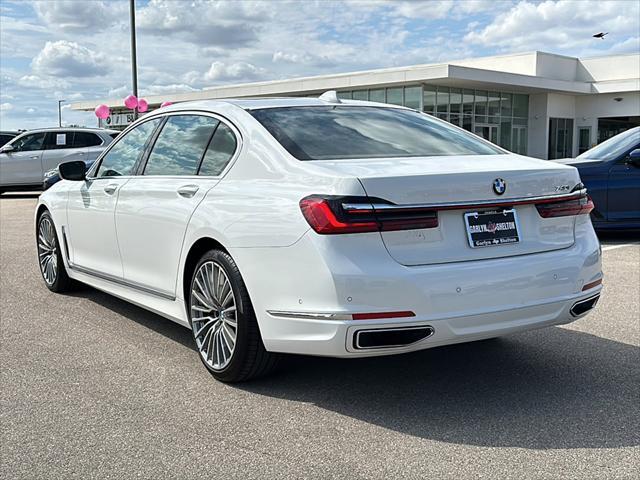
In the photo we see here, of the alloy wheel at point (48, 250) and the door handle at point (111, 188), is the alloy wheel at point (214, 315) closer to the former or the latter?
the door handle at point (111, 188)

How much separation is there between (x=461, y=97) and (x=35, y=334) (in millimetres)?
34232

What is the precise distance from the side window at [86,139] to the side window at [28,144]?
40.0 inches

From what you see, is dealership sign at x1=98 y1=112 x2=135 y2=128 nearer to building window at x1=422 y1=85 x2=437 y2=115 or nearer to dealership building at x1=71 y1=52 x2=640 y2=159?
dealership building at x1=71 y1=52 x2=640 y2=159

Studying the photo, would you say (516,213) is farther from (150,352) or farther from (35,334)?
(35,334)

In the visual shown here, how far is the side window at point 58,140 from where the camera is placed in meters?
19.6

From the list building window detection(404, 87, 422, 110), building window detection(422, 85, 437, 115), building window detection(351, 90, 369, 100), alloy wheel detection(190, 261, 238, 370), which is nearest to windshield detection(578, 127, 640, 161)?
alloy wheel detection(190, 261, 238, 370)

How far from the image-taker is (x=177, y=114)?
510 centimetres

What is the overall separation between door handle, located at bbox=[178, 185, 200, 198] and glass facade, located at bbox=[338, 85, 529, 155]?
3076 centimetres

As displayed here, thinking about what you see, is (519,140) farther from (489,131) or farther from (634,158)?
(634,158)

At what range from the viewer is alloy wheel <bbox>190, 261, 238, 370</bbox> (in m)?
4.13

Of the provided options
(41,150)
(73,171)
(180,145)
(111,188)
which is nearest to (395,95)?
(41,150)

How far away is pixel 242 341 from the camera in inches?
157

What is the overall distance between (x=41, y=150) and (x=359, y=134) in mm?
17098

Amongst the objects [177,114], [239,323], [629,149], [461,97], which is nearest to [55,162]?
[629,149]
